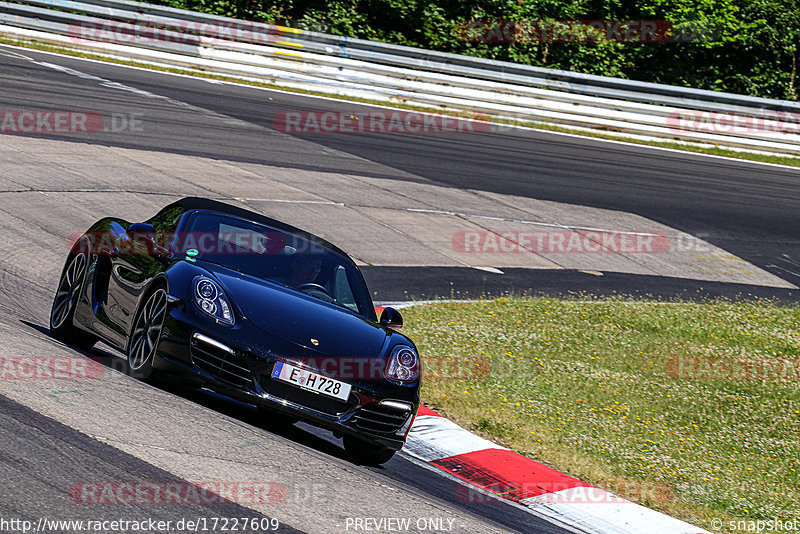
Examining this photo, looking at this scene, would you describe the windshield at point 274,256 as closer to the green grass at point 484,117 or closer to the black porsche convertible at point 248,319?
the black porsche convertible at point 248,319

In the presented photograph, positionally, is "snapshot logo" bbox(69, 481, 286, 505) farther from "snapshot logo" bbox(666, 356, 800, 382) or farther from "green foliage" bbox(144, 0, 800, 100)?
"green foliage" bbox(144, 0, 800, 100)

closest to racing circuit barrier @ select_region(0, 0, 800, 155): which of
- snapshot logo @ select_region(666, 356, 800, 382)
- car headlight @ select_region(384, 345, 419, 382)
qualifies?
snapshot logo @ select_region(666, 356, 800, 382)

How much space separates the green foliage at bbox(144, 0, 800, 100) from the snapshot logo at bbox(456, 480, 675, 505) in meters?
21.3

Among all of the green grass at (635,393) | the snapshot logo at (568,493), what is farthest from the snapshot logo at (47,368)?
the green grass at (635,393)

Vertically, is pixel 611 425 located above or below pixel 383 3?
below

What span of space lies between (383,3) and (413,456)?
73.3 ft

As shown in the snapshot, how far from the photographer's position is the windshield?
22.3 ft

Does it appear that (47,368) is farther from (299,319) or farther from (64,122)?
(64,122)

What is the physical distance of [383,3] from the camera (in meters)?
27.6

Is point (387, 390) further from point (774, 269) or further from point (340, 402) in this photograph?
point (774, 269)

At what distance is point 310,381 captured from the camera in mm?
5840

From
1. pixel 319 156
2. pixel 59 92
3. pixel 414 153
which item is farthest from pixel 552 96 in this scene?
pixel 59 92

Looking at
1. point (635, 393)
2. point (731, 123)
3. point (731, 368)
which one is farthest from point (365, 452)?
point (731, 123)

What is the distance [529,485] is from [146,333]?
2.67 metres
